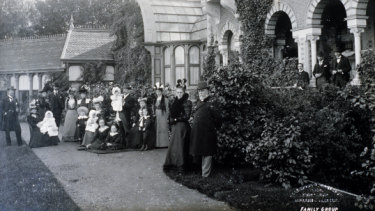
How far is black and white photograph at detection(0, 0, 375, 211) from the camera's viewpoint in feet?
22.3

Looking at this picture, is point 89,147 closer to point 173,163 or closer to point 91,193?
point 173,163

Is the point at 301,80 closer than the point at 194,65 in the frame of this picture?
Yes

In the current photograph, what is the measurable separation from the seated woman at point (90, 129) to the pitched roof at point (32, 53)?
14020mm

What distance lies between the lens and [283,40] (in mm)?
16219

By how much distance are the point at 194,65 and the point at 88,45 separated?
9.14 metres

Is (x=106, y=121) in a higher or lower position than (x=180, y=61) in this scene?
lower

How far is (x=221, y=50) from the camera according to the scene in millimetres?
18391

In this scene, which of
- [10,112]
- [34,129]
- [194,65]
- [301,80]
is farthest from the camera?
[194,65]

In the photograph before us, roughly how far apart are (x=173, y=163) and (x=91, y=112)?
5.24 metres

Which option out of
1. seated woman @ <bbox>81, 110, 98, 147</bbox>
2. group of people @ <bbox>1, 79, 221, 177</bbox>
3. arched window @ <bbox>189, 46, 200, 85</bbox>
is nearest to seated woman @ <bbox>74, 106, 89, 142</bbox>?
group of people @ <bbox>1, 79, 221, 177</bbox>

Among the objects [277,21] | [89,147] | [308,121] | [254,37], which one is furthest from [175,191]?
[277,21]

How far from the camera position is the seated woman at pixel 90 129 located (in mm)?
12766

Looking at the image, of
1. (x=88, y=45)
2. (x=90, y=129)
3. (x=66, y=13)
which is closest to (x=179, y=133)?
(x=90, y=129)

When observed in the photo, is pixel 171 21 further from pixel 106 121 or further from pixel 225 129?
pixel 225 129
